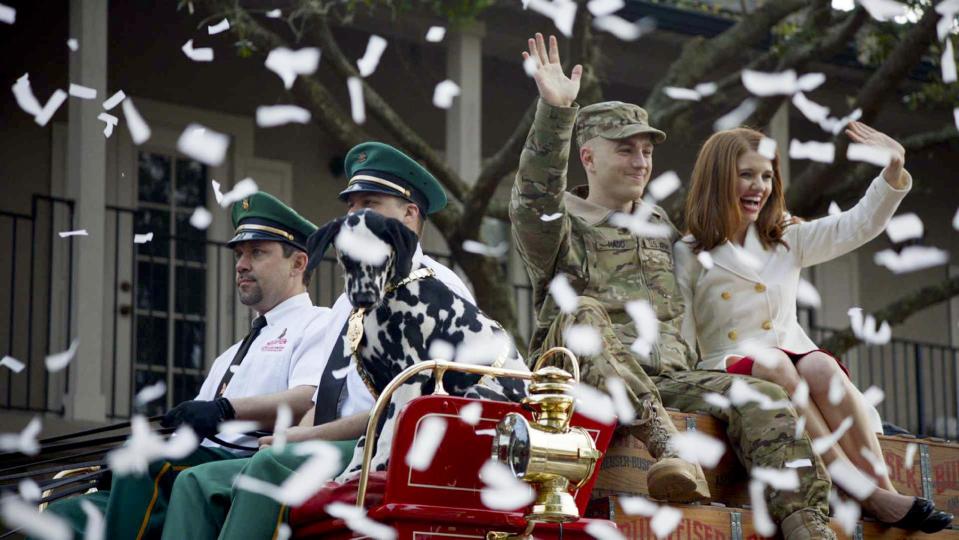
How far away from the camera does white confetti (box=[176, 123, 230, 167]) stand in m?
12.6

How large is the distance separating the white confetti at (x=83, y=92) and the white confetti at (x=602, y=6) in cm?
330

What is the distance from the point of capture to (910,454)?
627cm

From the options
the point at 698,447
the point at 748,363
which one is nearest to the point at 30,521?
the point at 698,447

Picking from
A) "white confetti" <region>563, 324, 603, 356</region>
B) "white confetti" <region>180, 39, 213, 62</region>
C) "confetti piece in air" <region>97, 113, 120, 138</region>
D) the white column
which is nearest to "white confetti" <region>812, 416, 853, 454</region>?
"white confetti" <region>563, 324, 603, 356</region>

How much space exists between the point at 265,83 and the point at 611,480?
815 cm

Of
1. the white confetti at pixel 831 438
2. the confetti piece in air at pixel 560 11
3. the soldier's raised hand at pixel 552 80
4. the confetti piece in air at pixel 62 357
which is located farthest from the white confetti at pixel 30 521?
the confetti piece in air at pixel 560 11

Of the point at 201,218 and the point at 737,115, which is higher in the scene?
the point at 737,115

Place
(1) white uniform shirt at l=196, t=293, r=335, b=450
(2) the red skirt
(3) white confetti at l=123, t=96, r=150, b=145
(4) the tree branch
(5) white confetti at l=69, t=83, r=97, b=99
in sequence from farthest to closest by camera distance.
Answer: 1. (4) the tree branch
2. (3) white confetti at l=123, t=96, r=150, b=145
3. (5) white confetti at l=69, t=83, r=97, b=99
4. (1) white uniform shirt at l=196, t=293, r=335, b=450
5. (2) the red skirt

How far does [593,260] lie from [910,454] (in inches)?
56.0

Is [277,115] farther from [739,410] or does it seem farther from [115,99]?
[739,410]

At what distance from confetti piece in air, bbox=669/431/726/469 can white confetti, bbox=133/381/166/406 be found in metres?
6.56

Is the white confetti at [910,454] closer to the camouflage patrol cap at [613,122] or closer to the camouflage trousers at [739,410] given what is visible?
the camouflage trousers at [739,410]

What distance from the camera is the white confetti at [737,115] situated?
12062mm

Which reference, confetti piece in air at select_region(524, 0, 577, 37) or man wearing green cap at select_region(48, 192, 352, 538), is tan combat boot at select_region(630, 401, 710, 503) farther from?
confetti piece in air at select_region(524, 0, 577, 37)
